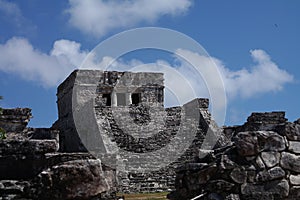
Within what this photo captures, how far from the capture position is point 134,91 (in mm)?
23656

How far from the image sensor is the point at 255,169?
477 cm

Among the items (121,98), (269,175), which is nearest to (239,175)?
(269,175)

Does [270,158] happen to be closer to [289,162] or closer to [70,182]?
[289,162]

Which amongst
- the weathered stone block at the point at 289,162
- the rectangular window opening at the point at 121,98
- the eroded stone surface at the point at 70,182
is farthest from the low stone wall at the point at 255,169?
the rectangular window opening at the point at 121,98

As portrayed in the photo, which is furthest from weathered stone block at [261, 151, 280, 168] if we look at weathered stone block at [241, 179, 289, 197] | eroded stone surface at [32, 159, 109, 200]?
eroded stone surface at [32, 159, 109, 200]

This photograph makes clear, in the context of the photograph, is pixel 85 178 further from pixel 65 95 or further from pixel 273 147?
pixel 65 95

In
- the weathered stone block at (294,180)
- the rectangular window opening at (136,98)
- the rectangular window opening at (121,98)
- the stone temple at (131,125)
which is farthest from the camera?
the rectangular window opening at (136,98)

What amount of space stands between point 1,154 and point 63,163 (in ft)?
1.99

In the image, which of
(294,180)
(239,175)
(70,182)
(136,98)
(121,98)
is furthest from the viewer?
(136,98)

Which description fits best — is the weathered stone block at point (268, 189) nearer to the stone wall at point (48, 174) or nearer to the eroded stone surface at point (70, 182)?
the stone wall at point (48, 174)

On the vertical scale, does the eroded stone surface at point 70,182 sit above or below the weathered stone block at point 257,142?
below

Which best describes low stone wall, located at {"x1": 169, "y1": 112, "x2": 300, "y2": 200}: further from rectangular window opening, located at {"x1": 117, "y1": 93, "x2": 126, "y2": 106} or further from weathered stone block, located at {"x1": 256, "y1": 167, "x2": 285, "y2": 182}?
rectangular window opening, located at {"x1": 117, "y1": 93, "x2": 126, "y2": 106}

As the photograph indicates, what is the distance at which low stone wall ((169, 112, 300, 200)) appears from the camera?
15.5ft

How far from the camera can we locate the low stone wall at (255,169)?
15.5 feet
